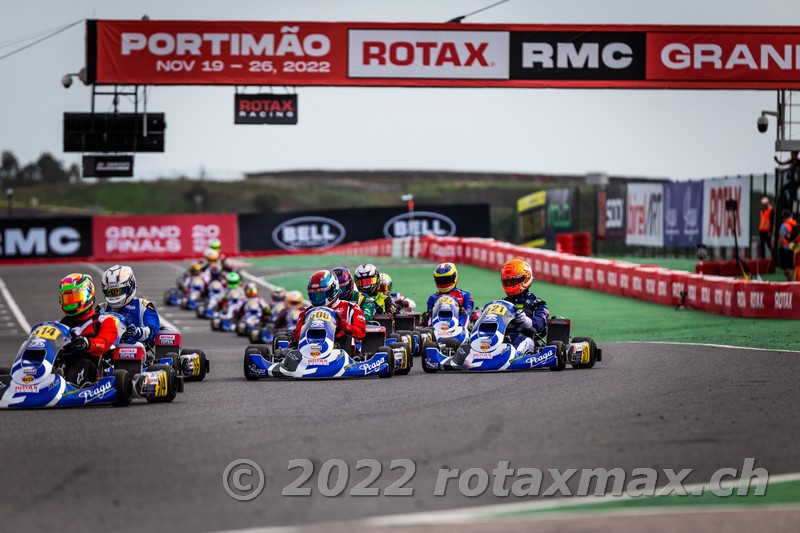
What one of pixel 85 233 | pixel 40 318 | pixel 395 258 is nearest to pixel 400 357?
pixel 40 318

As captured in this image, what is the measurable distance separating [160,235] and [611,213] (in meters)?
17.9

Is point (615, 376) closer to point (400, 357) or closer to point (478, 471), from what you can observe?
point (400, 357)

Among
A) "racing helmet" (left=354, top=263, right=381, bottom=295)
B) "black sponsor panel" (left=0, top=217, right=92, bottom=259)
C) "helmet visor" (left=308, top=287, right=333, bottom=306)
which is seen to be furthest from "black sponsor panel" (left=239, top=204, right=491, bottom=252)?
"helmet visor" (left=308, top=287, right=333, bottom=306)

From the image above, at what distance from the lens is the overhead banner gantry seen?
28906 mm

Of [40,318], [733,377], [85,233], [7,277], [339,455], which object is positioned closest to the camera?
[339,455]

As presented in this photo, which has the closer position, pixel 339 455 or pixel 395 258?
pixel 339 455

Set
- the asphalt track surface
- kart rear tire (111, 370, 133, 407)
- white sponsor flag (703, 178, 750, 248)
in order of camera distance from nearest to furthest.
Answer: the asphalt track surface < kart rear tire (111, 370, 133, 407) < white sponsor flag (703, 178, 750, 248)

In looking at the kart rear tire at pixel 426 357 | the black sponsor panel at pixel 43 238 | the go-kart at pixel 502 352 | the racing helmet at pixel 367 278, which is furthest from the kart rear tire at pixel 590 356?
the black sponsor panel at pixel 43 238

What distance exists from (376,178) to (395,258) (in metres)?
57.9

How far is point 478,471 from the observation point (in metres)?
7.83

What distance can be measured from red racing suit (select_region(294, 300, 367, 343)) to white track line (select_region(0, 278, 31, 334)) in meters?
14.3

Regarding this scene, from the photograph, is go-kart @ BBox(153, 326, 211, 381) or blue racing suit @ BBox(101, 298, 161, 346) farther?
go-kart @ BBox(153, 326, 211, 381)

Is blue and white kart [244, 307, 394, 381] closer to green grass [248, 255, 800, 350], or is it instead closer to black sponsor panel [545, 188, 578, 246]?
green grass [248, 255, 800, 350]

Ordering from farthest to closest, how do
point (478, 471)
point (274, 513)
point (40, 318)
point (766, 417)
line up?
point (40, 318) < point (766, 417) < point (478, 471) < point (274, 513)
